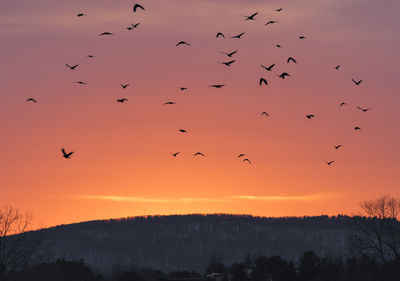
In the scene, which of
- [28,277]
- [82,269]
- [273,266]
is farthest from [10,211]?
[273,266]

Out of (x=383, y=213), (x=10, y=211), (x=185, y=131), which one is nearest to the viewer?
(x=185, y=131)

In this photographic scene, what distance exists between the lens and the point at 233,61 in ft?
196

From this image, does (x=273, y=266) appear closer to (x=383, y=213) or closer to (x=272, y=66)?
(x=383, y=213)

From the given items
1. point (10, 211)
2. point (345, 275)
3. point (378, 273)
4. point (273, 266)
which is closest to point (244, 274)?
point (273, 266)

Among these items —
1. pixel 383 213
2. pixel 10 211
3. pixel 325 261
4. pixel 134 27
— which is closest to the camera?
pixel 134 27

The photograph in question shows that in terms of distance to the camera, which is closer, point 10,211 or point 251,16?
point 251,16

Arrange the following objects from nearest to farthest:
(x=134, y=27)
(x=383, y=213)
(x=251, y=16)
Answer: (x=251, y=16) < (x=134, y=27) < (x=383, y=213)

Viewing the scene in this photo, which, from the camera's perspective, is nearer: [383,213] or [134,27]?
[134,27]

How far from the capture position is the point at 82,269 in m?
168

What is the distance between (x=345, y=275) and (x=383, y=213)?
13.4m

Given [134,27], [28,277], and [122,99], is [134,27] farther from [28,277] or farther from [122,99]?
[28,277]

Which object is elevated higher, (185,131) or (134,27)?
(134,27)

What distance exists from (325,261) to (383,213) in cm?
2465

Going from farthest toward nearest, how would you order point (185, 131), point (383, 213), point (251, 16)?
1. point (383, 213)
2. point (185, 131)
3. point (251, 16)
